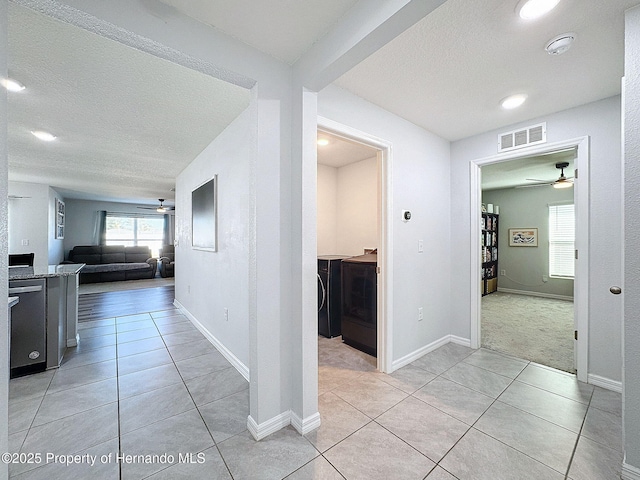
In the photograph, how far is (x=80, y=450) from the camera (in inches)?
58.5

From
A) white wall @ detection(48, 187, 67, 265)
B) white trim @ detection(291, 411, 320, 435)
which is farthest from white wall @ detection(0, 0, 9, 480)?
white wall @ detection(48, 187, 67, 265)

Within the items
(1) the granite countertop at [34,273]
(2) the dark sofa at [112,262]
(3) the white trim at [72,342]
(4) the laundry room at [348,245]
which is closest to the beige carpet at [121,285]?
(2) the dark sofa at [112,262]

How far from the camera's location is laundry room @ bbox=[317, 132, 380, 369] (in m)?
2.77

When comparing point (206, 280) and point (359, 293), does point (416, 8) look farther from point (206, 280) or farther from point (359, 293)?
point (206, 280)

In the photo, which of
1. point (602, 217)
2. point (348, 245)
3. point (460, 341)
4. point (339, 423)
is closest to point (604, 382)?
point (460, 341)

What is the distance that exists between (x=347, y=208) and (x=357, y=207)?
0.21 meters

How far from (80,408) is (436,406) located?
8.27ft

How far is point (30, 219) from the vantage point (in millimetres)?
5305

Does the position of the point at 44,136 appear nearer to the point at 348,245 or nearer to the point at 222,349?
the point at 222,349

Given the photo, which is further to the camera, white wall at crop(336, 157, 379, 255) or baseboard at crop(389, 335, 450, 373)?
white wall at crop(336, 157, 379, 255)

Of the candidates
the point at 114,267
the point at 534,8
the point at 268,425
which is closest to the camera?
the point at 534,8

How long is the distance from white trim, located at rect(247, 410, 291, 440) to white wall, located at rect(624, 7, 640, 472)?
1750mm

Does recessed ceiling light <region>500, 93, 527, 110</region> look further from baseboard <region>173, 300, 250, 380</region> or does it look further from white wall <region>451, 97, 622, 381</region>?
baseboard <region>173, 300, 250, 380</region>

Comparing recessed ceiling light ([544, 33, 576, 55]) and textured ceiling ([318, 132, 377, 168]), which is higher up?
textured ceiling ([318, 132, 377, 168])
